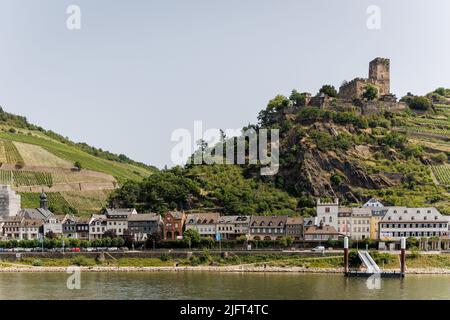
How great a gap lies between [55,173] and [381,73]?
6117cm

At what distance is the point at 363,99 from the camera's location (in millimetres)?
111625

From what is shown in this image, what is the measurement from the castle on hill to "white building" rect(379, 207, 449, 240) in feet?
111

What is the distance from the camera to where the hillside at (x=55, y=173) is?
4493 inches

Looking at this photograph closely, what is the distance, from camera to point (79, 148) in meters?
165

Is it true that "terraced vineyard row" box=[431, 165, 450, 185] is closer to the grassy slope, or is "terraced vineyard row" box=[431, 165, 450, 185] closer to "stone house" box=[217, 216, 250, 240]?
"stone house" box=[217, 216, 250, 240]

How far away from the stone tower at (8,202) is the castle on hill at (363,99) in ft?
160

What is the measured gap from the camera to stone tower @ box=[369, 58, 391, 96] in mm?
119694

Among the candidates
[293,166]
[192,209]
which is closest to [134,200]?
[192,209]

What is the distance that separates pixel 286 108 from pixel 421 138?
2167 cm

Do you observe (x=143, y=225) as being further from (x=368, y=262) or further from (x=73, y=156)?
(x=73, y=156)

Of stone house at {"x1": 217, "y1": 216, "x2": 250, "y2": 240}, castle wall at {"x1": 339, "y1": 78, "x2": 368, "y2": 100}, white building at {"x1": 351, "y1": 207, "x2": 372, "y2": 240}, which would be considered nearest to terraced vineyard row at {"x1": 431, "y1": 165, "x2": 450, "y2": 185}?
white building at {"x1": 351, "y1": 207, "x2": 372, "y2": 240}

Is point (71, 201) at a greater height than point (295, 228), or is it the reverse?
point (71, 201)

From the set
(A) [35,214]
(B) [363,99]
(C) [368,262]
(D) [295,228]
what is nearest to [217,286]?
(C) [368,262]

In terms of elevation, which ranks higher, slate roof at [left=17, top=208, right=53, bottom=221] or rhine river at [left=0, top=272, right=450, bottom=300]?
slate roof at [left=17, top=208, right=53, bottom=221]
